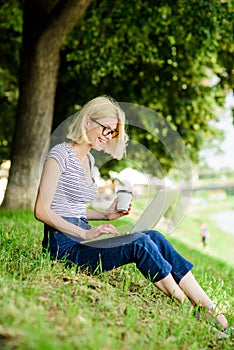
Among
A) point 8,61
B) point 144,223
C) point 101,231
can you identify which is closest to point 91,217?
point 144,223

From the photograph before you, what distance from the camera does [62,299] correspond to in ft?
10.3

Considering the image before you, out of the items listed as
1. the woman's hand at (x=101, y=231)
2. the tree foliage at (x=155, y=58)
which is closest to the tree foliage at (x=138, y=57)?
the tree foliage at (x=155, y=58)

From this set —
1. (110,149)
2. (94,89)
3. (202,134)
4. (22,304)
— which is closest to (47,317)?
(22,304)

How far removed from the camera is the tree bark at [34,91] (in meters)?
8.62

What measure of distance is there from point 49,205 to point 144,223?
2.12 ft

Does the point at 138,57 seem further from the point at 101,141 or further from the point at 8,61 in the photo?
the point at 101,141

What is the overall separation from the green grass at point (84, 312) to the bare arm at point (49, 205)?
262mm

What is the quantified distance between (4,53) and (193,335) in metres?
9.80

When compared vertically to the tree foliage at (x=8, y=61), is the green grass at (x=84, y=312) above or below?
below

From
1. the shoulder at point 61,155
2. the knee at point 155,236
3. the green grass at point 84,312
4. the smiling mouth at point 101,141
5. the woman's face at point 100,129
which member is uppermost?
the woman's face at point 100,129

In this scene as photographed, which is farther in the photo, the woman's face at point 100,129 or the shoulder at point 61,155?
the woman's face at point 100,129

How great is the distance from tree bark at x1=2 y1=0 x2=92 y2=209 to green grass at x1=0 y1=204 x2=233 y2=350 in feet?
14.8

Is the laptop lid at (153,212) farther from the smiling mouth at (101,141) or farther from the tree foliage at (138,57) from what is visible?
the tree foliage at (138,57)

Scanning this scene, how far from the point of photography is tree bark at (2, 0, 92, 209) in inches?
339
